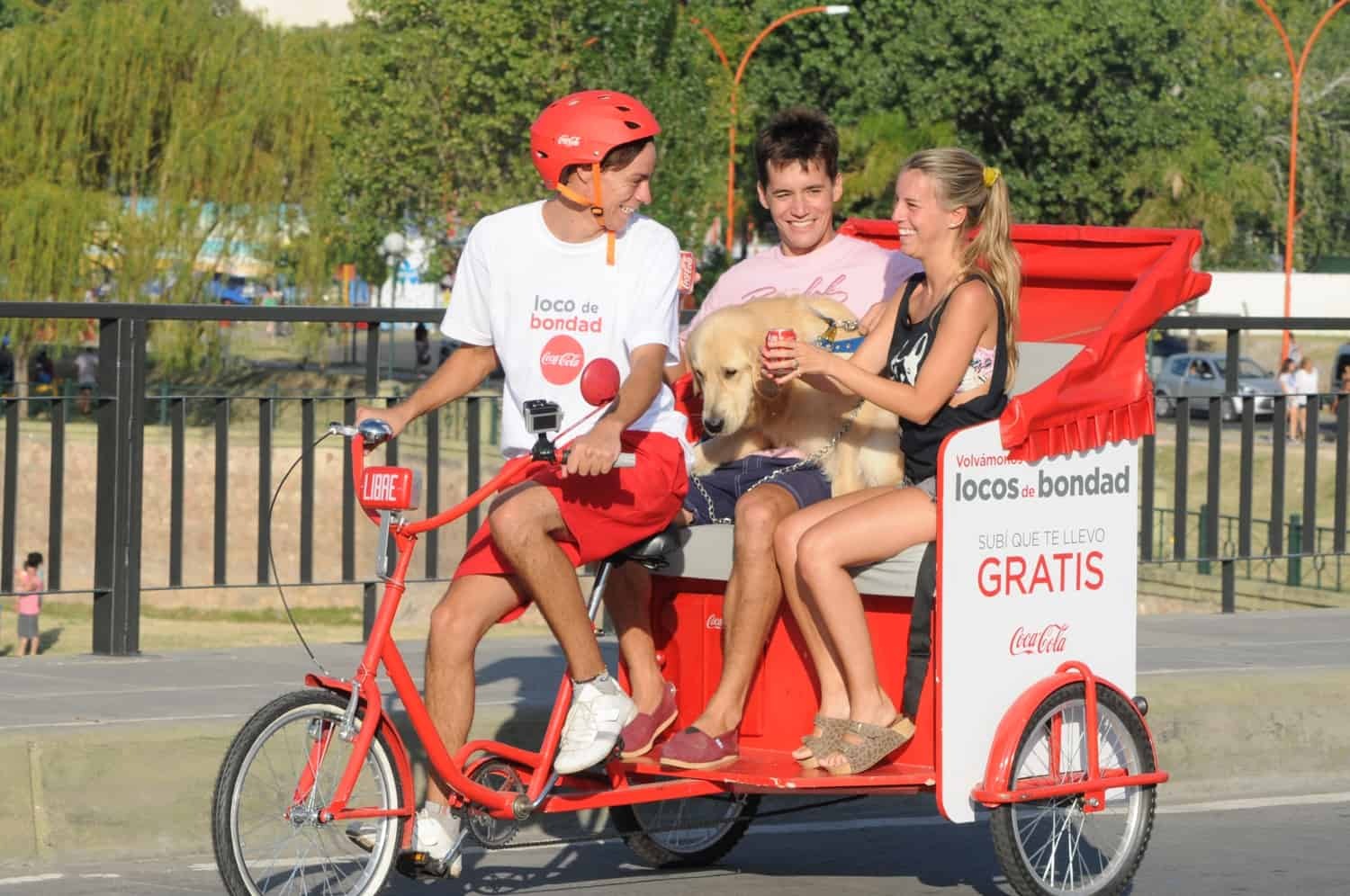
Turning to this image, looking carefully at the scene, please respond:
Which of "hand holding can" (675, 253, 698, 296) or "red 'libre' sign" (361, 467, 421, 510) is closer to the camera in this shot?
"red 'libre' sign" (361, 467, 421, 510)

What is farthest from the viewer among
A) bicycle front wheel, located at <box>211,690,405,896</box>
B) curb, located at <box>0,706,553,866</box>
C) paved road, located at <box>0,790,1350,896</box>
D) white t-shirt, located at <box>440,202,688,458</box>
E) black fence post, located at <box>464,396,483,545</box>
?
black fence post, located at <box>464,396,483,545</box>

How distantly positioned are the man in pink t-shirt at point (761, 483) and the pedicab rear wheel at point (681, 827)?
1.39 ft

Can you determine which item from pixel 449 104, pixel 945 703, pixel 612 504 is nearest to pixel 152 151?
pixel 449 104

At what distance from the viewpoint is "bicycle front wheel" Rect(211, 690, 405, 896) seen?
4.56 m

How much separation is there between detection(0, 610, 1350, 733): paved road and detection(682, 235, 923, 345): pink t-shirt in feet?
4.80

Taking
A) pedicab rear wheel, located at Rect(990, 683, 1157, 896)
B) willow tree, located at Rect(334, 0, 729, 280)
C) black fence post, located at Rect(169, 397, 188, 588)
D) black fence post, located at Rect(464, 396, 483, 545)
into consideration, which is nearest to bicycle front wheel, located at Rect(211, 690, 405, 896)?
pedicab rear wheel, located at Rect(990, 683, 1157, 896)

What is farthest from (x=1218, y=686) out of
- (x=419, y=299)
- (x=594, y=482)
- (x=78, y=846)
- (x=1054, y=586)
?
(x=419, y=299)

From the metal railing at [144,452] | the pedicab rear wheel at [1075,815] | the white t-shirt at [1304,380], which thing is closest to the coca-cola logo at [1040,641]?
the pedicab rear wheel at [1075,815]

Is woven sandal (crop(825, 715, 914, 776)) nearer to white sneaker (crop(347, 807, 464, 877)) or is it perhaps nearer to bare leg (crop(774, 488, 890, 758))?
bare leg (crop(774, 488, 890, 758))

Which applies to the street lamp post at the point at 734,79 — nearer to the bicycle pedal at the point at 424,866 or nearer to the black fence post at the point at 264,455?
the black fence post at the point at 264,455

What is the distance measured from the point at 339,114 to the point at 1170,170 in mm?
18066

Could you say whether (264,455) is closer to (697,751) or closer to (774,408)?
(774,408)

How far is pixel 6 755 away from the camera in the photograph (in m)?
5.71

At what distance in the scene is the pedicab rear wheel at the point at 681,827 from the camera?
19.2 feet
